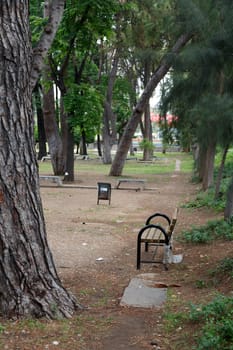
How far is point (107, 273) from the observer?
7031 mm

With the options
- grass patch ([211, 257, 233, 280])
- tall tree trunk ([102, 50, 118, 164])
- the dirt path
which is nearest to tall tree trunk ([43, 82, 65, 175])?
the dirt path

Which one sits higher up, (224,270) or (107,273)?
(224,270)

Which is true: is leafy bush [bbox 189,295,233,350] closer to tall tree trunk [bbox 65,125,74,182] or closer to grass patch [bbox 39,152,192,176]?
tall tree trunk [bbox 65,125,74,182]

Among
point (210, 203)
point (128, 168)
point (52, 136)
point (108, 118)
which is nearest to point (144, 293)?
point (210, 203)

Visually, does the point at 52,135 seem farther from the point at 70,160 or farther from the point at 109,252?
the point at 109,252

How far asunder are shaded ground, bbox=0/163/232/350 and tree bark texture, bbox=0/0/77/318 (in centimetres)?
27

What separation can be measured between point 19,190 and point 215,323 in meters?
2.14

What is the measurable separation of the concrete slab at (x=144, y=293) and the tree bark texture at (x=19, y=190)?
1.06 meters

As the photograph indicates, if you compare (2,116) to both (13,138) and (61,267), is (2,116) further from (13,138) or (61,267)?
(61,267)

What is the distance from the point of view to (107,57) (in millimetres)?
36750

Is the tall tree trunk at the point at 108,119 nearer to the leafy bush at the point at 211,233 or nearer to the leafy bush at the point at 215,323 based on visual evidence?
the leafy bush at the point at 211,233

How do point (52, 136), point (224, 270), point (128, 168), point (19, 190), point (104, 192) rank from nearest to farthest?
point (19, 190) < point (224, 270) < point (104, 192) < point (52, 136) < point (128, 168)

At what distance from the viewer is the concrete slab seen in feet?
17.9

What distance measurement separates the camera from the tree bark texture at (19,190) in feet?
14.6
